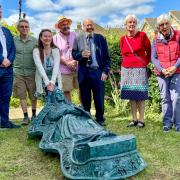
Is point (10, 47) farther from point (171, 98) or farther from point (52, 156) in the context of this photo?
point (171, 98)

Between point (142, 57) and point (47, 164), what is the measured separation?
112 inches

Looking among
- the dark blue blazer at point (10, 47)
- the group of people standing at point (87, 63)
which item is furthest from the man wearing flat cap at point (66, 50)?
the dark blue blazer at point (10, 47)

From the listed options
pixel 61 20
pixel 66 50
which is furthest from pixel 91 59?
pixel 61 20

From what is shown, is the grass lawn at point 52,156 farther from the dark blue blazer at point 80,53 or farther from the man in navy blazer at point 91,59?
the dark blue blazer at point 80,53

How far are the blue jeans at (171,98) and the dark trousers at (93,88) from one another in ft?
3.49

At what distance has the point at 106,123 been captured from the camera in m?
7.82

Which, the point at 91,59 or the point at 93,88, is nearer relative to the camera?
the point at 91,59

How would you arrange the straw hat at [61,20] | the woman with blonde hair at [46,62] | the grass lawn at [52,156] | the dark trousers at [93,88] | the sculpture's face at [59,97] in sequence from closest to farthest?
the grass lawn at [52,156] < the sculpture's face at [59,97] < the woman with blonde hair at [46,62] < the dark trousers at [93,88] < the straw hat at [61,20]

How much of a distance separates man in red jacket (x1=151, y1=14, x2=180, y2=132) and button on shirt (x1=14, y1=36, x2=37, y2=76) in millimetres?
2211

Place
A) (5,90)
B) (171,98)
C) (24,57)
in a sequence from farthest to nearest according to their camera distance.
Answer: (24,57) < (5,90) < (171,98)

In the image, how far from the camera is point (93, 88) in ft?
23.3

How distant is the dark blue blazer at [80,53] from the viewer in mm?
6922

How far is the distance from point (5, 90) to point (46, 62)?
2.90 feet

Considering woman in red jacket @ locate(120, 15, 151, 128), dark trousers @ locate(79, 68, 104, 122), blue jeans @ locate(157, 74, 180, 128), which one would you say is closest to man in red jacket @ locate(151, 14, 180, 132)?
blue jeans @ locate(157, 74, 180, 128)
